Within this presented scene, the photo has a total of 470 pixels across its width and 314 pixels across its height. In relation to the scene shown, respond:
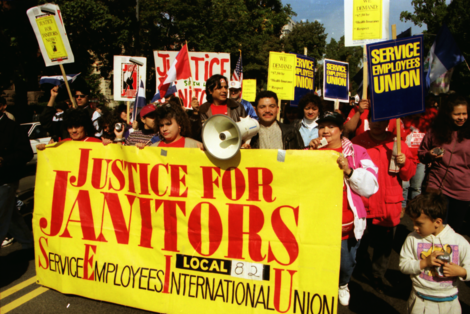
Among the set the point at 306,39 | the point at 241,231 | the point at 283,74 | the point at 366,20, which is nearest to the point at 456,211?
the point at 241,231

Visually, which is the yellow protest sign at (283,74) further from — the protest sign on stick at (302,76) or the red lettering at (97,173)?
the red lettering at (97,173)

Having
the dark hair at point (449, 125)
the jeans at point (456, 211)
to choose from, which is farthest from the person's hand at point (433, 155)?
the jeans at point (456, 211)

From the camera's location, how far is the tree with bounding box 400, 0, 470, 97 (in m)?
22.7

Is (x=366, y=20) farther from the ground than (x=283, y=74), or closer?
farther from the ground

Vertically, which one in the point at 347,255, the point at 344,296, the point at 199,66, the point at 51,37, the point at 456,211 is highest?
the point at 51,37

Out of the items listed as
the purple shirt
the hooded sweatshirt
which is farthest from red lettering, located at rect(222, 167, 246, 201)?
the purple shirt

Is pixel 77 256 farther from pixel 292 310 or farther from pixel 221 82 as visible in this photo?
pixel 221 82

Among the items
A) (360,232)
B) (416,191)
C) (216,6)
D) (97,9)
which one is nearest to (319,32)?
(216,6)

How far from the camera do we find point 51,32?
16.9ft

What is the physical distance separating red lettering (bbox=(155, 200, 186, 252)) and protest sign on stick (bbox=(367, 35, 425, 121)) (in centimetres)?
193

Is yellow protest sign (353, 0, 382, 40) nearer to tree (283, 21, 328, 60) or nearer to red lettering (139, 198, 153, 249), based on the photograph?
red lettering (139, 198, 153, 249)

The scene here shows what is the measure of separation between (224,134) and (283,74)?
17.2ft

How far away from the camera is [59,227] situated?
3.29 m

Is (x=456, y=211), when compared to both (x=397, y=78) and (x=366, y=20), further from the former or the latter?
(x=366, y=20)
